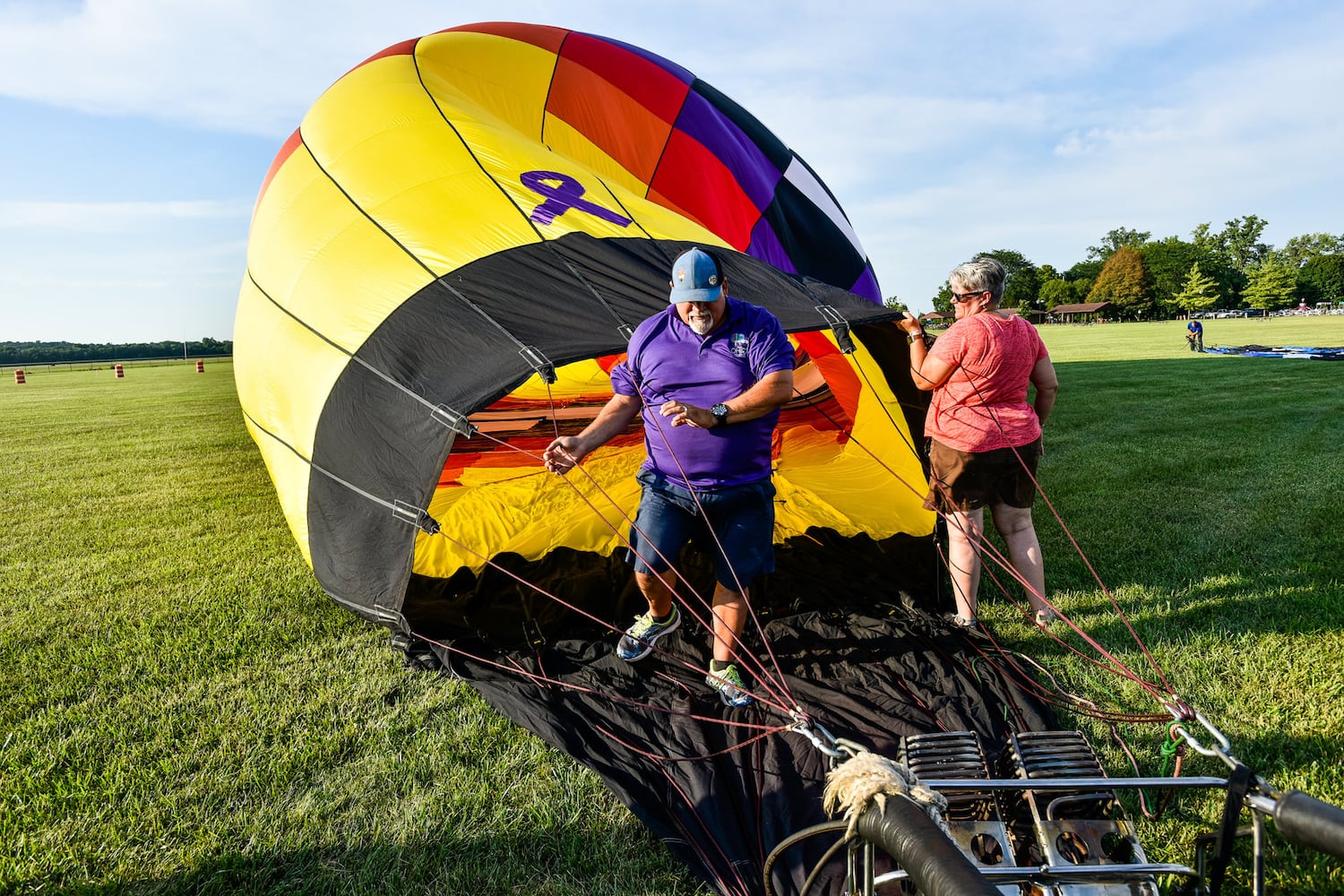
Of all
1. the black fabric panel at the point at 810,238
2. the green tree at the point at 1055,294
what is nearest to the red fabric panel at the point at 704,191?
the black fabric panel at the point at 810,238

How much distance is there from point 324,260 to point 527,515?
6.10 ft

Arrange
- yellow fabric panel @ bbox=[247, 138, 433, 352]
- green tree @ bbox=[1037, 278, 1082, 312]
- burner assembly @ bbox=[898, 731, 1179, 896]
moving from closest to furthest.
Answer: burner assembly @ bbox=[898, 731, 1179, 896], yellow fabric panel @ bbox=[247, 138, 433, 352], green tree @ bbox=[1037, 278, 1082, 312]

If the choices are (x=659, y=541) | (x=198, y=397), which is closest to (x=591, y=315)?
(x=659, y=541)

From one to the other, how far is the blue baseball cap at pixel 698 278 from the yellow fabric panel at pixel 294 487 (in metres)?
1.64

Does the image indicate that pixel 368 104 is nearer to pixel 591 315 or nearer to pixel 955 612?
pixel 591 315

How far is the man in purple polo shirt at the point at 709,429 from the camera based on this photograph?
258 cm

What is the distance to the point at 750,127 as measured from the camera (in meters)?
4.66

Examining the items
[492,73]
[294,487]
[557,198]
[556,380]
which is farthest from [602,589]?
[492,73]

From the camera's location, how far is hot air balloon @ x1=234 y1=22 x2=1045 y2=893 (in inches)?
105

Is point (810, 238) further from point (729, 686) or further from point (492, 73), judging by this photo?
point (729, 686)

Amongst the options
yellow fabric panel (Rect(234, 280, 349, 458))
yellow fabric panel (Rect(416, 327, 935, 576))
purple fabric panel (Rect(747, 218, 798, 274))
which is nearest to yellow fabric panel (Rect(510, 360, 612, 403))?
yellow fabric panel (Rect(416, 327, 935, 576))

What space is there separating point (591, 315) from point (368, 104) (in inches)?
73.5

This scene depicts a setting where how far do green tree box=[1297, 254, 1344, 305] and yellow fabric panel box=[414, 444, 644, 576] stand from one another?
93027mm

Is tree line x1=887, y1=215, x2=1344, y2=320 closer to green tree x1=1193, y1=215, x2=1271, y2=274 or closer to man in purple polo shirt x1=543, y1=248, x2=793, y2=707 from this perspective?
green tree x1=1193, y1=215, x2=1271, y2=274
